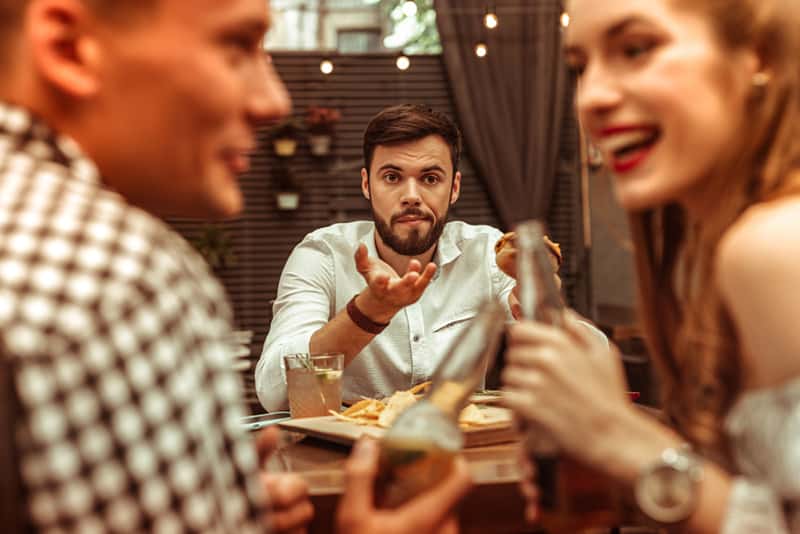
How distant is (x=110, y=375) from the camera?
0.64 meters

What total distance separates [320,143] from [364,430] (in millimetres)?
5603

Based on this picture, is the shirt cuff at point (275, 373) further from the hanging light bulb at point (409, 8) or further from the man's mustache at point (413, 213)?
the hanging light bulb at point (409, 8)

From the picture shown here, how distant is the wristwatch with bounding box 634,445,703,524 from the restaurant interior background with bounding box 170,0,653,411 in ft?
20.2

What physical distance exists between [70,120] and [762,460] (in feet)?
2.43

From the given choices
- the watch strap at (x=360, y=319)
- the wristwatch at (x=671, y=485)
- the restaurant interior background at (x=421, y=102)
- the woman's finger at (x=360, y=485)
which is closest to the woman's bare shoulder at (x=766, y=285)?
the wristwatch at (x=671, y=485)

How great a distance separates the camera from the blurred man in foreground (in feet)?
2.08

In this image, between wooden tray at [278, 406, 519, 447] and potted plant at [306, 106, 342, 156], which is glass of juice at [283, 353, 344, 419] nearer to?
wooden tray at [278, 406, 519, 447]

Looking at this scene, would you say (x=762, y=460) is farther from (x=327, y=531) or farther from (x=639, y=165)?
(x=327, y=531)

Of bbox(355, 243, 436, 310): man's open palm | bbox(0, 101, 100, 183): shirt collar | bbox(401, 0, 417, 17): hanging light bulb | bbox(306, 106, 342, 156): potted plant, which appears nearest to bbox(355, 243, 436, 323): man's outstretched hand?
bbox(355, 243, 436, 310): man's open palm

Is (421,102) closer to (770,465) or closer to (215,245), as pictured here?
(215,245)

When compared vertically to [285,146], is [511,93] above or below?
above

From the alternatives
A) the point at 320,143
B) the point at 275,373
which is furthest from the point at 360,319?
the point at 320,143

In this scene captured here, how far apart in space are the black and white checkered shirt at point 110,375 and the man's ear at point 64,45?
0.10m

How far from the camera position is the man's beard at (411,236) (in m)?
3.10
